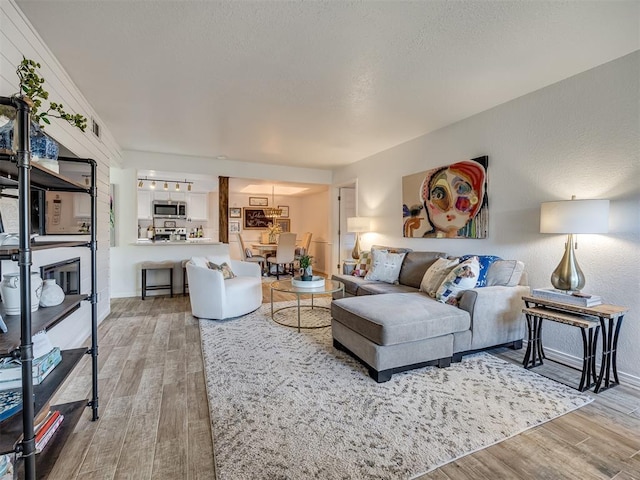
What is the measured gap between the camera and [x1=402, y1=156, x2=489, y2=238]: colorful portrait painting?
3.46m

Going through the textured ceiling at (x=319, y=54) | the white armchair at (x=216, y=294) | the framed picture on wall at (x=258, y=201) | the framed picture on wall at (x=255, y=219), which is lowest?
the white armchair at (x=216, y=294)

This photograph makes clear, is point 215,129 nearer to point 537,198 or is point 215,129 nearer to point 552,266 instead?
point 537,198

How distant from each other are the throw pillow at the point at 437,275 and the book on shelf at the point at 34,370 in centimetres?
295

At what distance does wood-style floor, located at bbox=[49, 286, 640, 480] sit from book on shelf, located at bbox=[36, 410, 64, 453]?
0.37 ft

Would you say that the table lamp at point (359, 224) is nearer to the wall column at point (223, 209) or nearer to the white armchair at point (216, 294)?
the white armchair at point (216, 294)

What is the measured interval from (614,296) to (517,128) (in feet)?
5.70

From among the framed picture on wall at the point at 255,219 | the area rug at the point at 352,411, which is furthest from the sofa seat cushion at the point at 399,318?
the framed picture on wall at the point at 255,219

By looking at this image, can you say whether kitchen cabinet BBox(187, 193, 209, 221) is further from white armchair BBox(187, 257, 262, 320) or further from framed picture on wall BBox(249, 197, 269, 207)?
white armchair BBox(187, 257, 262, 320)

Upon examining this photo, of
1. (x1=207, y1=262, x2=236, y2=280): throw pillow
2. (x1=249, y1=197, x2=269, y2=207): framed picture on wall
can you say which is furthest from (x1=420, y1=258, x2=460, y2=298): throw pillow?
(x1=249, y1=197, x2=269, y2=207): framed picture on wall

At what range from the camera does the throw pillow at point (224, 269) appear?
162 inches

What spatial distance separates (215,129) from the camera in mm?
3986

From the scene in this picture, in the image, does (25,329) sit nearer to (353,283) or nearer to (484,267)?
(484,267)

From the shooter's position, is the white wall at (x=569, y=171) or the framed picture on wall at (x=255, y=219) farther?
the framed picture on wall at (x=255, y=219)

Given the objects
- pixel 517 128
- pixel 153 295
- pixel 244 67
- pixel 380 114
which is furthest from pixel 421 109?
pixel 153 295
